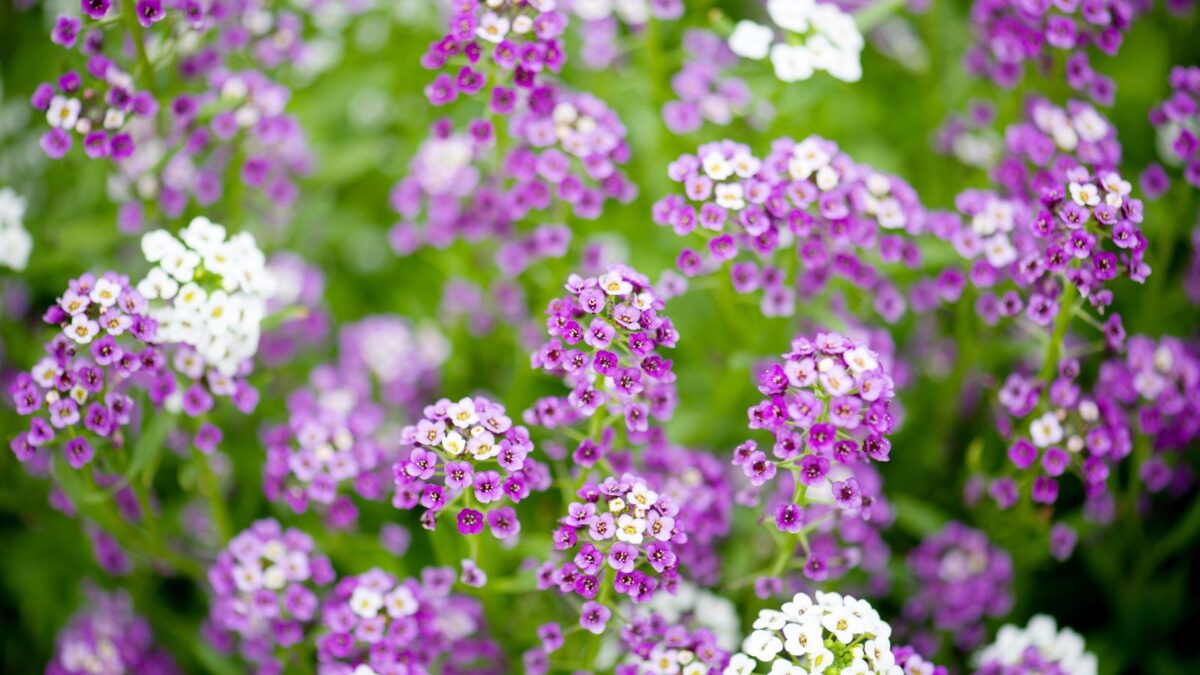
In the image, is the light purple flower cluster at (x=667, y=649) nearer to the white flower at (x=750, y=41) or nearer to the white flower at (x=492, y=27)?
the white flower at (x=492, y=27)

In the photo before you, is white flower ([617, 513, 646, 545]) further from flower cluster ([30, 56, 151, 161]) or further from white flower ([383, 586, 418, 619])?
flower cluster ([30, 56, 151, 161])

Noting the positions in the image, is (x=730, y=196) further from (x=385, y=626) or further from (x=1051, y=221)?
(x=385, y=626)

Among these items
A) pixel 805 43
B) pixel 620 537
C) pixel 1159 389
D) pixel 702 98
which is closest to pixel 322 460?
pixel 620 537

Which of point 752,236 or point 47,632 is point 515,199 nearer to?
point 752,236

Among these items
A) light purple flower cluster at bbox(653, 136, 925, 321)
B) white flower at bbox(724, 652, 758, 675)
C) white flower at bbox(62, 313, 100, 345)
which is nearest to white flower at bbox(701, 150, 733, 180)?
light purple flower cluster at bbox(653, 136, 925, 321)

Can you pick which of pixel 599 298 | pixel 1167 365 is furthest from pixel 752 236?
pixel 1167 365

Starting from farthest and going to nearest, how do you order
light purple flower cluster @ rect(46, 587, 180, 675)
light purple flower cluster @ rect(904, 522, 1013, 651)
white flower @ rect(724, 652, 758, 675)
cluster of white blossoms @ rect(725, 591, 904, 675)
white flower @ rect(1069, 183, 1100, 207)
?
light purple flower cluster @ rect(904, 522, 1013, 651)
light purple flower cluster @ rect(46, 587, 180, 675)
white flower @ rect(1069, 183, 1100, 207)
white flower @ rect(724, 652, 758, 675)
cluster of white blossoms @ rect(725, 591, 904, 675)
